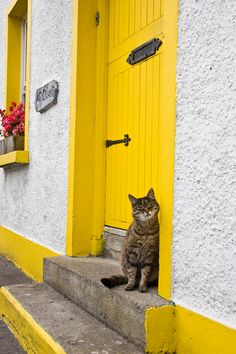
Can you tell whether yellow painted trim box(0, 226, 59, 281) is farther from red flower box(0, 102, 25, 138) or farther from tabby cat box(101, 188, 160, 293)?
tabby cat box(101, 188, 160, 293)

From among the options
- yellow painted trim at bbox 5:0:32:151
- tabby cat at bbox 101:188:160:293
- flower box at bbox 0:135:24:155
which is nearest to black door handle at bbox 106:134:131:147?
tabby cat at bbox 101:188:160:293

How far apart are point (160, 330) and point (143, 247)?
53 cm

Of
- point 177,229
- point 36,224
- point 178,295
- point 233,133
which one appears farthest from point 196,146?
point 36,224

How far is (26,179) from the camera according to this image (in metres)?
5.28

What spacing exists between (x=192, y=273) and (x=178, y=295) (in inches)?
6.9

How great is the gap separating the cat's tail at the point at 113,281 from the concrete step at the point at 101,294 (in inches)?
1.4

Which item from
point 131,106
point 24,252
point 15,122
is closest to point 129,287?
point 131,106

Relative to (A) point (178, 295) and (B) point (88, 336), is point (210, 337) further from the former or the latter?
(B) point (88, 336)

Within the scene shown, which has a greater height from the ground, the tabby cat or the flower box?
the flower box

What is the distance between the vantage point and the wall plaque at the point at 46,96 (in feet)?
14.0

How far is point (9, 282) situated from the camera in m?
4.66

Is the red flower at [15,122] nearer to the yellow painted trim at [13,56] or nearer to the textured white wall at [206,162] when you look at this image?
the yellow painted trim at [13,56]

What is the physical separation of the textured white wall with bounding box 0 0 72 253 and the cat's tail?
1423mm

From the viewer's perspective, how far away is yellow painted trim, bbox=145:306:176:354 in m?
2.14
